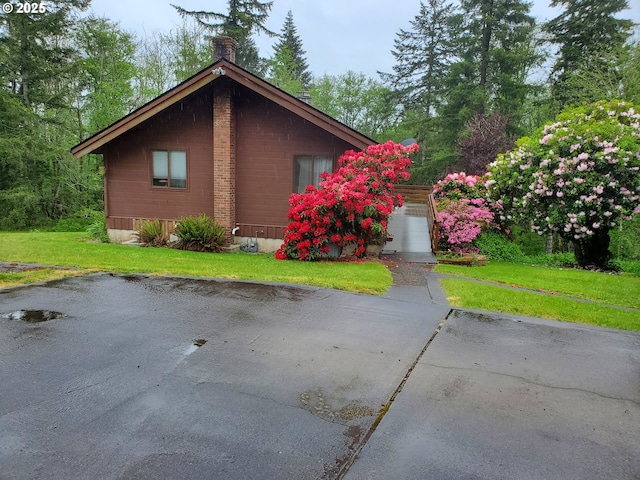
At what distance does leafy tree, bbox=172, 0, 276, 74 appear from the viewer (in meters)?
27.3

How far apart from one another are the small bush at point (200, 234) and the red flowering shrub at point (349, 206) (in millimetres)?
2423

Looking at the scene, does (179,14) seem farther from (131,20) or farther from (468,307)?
(468,307)

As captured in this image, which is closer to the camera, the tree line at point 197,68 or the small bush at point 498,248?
the small bush at point 498,248

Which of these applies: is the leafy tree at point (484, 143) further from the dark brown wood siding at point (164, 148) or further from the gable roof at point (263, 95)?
the dark brown wood siding at point (164, 148)

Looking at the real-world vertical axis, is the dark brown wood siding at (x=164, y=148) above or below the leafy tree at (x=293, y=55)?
below

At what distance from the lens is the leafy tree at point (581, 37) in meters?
20.6

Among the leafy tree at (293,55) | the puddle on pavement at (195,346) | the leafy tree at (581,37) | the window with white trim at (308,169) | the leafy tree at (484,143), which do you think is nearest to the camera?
the puddle on pavement at (195,346)

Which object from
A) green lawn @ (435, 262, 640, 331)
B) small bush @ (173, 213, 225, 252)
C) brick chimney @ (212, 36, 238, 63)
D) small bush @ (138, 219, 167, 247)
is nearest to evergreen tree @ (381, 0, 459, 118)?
brick chimney @ (212, 36, 238, 63)

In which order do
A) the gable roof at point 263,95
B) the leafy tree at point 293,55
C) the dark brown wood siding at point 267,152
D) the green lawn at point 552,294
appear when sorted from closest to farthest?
1. the green lawn at point 552,294
2. the gable roof at point 263,95
3. the dark brown wood siding at point 267,152
4. the leafy tree at point 293,55

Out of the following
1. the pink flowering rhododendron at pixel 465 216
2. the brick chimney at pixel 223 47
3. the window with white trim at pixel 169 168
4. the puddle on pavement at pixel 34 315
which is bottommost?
the puddle on pavement at pixel 34 315

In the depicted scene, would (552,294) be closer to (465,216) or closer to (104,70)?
(465,216)

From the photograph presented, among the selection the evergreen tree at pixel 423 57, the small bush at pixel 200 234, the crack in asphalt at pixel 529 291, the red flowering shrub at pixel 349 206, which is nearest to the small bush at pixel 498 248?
the red flowering shrub at pixel 349 206

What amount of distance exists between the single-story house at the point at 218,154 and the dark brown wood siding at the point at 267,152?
3cm

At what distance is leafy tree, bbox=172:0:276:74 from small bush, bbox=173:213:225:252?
19.6m
